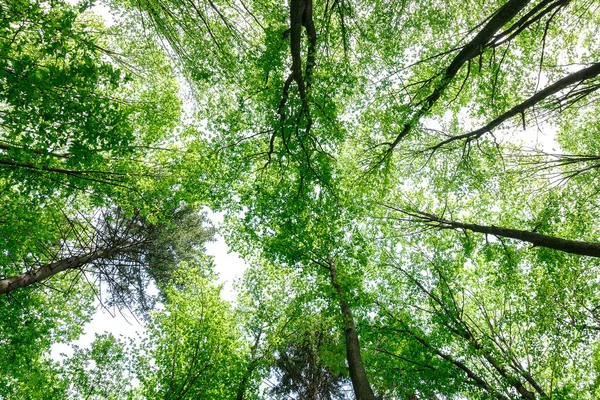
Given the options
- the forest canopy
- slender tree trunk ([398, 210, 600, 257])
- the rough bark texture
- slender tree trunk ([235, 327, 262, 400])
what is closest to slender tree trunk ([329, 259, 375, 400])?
the forest canopy

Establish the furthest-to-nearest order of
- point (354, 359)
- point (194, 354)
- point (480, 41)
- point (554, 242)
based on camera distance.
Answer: point (194, 354)
point (354, 359)
point (554, 242)
point (480, 41)

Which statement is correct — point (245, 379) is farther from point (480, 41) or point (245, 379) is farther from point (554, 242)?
point (480, 41)

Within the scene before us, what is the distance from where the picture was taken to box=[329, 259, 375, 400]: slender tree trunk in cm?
743

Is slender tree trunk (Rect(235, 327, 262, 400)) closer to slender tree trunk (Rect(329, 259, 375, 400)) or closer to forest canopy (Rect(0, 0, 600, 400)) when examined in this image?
forest canopy (Rect(0, 0, 600, 400))

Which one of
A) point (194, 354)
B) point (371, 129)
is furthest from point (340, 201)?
point (194, 354)

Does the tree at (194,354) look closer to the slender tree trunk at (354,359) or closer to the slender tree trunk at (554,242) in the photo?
the slender tree trunk at (354,359)

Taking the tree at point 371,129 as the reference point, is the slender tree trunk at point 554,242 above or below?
below

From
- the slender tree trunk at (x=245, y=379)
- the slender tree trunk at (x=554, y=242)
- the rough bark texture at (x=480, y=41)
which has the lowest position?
the slender tree trunk at (x=245, y=379)

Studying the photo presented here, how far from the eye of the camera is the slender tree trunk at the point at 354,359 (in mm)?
7426

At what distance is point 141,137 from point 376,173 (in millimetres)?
7571

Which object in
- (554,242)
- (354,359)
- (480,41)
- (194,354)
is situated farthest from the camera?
(194,354)

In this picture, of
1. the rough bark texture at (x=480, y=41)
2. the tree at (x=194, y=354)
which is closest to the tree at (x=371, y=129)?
the rough bark texture at (x=480, y=41)

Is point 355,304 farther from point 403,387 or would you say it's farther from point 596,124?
point 596,124

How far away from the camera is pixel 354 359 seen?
815 cm
